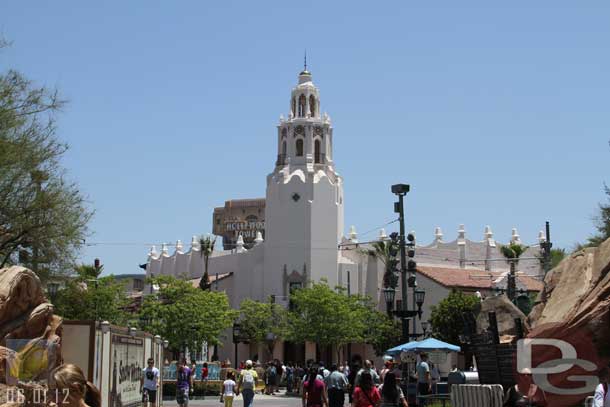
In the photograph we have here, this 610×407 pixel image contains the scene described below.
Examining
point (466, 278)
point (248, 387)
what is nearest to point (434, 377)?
point (248, 387)

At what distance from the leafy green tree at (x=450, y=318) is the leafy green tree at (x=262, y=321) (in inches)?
454

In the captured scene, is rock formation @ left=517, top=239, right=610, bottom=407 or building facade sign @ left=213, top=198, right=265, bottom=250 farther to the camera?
building facade sign @ left=213, top=198, right=265, bottom=250

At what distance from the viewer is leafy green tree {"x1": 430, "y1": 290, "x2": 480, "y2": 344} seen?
6272 centimetres

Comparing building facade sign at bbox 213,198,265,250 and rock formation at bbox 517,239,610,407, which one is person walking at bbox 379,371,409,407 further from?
building facade sign at bbox 213,198,265,250

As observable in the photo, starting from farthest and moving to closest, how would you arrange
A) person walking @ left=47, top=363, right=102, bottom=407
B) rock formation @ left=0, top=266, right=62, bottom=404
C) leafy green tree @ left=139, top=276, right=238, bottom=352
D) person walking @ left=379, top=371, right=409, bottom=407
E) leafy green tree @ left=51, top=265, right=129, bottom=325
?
leafy green tree @ left=139, top=276, right=238, bottom=352 < leafy green tree @ left=51, top=265, right=129, bottom=325 < person walking @ left=379, top=371, right=409, bottom=407 < rock formation @ left=0, top=266, right=62, bottom=404 < person walking @ left=47, top=363, right=102, bottom=407

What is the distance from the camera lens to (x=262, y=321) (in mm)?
71562

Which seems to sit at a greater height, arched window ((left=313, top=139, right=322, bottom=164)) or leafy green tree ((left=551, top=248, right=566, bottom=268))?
arched window ((left=313, top=139, right=322, bottom=164))

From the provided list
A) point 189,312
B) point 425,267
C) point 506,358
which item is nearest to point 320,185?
point 425,267

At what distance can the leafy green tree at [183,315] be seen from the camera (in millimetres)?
64562

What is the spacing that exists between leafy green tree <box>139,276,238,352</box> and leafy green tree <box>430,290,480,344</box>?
13812mm

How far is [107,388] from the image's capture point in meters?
18.4

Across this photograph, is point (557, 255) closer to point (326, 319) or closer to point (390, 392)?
point (326, 319)

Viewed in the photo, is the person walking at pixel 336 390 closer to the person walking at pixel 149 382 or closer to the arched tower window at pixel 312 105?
the person walking at pixel 149 382
